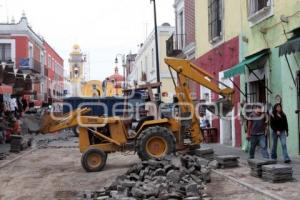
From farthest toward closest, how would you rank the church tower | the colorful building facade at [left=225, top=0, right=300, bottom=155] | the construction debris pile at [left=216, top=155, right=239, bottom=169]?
1. the church tower
2. the colorful building facade at [left=225, top=0, right=300, bottom=155]
3. the construction debris pile at [left=216, top=155, right=239, bottom=169]

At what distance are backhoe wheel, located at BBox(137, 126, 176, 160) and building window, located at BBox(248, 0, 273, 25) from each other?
455cm

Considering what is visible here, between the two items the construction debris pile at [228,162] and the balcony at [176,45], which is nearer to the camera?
the construction debris pile at [228,162]

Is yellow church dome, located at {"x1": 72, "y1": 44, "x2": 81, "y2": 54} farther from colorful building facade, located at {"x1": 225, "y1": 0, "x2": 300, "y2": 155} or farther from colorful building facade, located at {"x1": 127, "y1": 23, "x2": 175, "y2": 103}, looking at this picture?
colorful building facade, located at {"x1": 225, "y1": 0, "x2": 300, "y2": 155}

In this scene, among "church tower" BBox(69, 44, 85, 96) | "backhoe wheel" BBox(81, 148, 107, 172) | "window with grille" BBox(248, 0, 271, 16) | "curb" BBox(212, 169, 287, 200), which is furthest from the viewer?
"church tower" BBox(69, 44, 85, 96)

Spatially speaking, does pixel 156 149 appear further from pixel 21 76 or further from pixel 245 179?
pixel 21 76

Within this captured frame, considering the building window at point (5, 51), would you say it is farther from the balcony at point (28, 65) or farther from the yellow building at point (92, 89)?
the yellow building at point (92, 89)

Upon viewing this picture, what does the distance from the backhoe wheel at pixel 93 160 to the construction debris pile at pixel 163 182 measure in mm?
2018

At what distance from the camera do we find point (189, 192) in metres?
9.21

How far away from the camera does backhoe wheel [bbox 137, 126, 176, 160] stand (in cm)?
1443

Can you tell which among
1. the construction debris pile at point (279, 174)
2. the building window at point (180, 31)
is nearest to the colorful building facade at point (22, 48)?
the building window at point (180, 31)

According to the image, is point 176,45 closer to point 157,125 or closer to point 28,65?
point 157,125

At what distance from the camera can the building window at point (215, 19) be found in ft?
68.6

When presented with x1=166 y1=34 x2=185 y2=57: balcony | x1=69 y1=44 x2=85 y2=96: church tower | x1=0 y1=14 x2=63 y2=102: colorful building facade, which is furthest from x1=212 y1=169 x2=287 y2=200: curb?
x1=69 y1=44 x2=85 y2=96: church tower

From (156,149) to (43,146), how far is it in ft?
36.9
